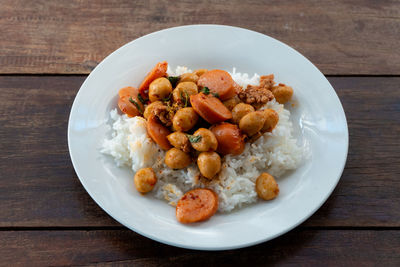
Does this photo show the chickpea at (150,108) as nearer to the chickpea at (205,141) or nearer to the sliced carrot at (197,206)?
the chickpea at (205,141)

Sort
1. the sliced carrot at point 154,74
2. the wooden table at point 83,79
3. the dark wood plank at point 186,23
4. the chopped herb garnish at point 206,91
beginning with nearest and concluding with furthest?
the wooden table at point 83,79
the chopped herb garnish at point 206,91
the sliced carrot at point 154,74
the dark wood plank at point 186,23

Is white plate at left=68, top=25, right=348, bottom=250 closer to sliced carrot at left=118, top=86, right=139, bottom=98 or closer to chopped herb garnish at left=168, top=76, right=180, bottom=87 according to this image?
sliced carrot at left=118, top=86, right=139, bottom=98

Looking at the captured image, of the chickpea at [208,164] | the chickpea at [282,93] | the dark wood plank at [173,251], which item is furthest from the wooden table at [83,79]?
the chickpea at [282,93]

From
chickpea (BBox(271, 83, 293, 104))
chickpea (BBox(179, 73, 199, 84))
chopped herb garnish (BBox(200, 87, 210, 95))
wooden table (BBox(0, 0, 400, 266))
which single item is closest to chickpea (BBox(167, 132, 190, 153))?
chopped herb garnish (BBox(200, 87, 210, 95))

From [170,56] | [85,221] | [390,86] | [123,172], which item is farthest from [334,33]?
[85,221]

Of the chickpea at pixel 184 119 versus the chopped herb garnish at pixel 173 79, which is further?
the chopped herb garnish at pixel 173 79
